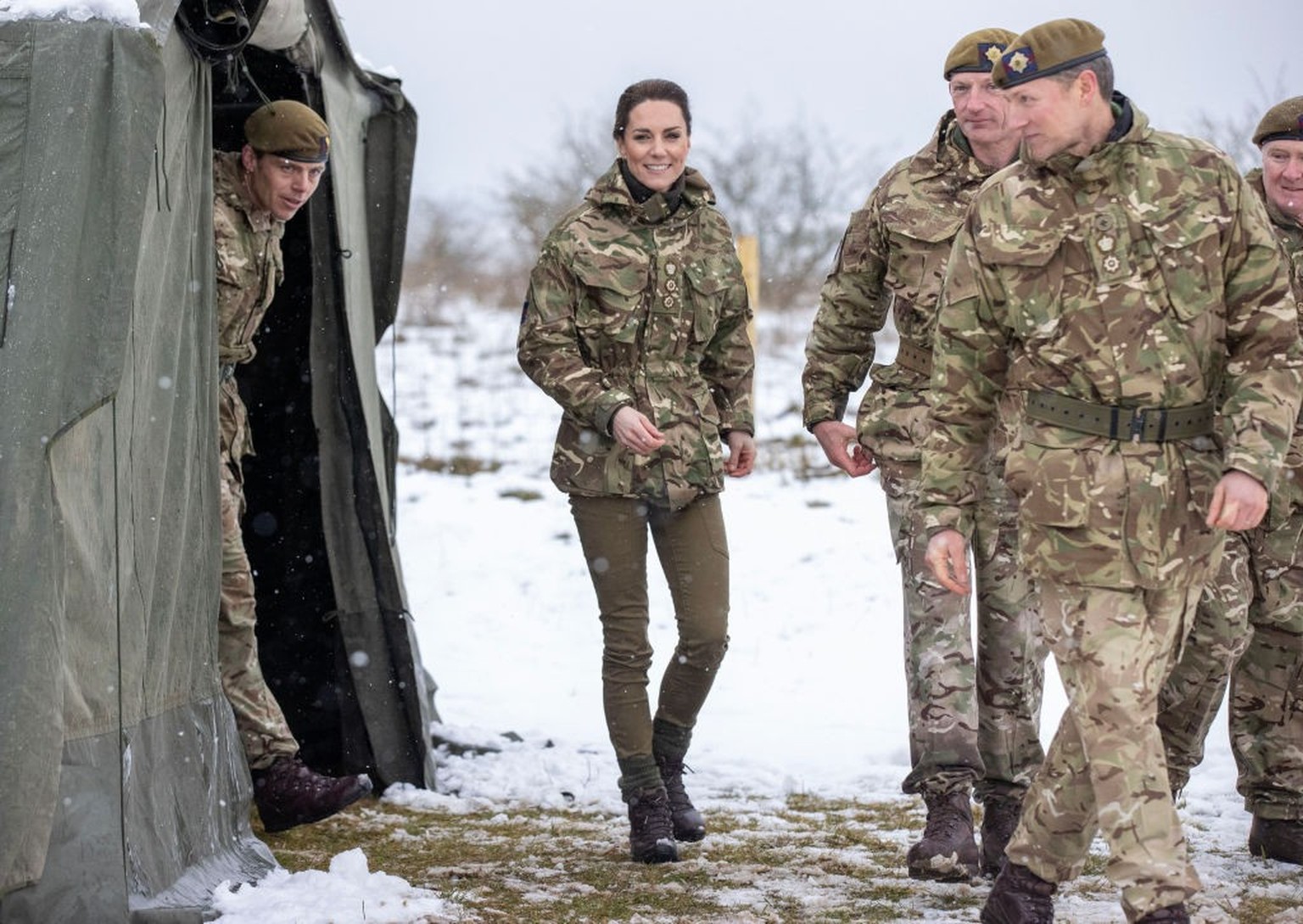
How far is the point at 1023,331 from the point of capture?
3471 millimetres

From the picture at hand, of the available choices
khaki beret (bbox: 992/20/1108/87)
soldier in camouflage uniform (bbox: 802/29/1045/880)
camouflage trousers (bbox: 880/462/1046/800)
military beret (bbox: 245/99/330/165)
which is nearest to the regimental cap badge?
khaki beret (bbox: 992/20/1108/87)

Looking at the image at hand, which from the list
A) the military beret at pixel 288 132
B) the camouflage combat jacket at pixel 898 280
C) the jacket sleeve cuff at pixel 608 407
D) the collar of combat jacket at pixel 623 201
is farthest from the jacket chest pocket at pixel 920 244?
the military beret at pixel 288 132

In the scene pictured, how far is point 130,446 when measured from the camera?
3850mm

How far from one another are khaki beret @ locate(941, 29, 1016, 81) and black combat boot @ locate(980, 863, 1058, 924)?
203 centimetres

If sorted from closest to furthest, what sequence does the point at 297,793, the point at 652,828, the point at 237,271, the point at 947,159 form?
the point at 947,159 → the point at 652,828 → the point at 237,271 → the point at 297,793

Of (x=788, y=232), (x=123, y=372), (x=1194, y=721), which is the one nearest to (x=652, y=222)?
(x=123, y=372)

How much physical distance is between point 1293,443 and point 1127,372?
4.50ft

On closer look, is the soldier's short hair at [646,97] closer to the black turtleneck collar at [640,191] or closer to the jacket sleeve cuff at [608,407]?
the black turtleneck collar at [640,191]

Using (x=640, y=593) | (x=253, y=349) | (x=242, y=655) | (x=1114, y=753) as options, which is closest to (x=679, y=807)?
(x=640, y=593)

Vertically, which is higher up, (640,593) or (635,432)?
(635,432)

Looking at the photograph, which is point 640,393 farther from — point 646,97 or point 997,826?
point 997,826

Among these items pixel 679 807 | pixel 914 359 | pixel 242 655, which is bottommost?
pixel 679 807

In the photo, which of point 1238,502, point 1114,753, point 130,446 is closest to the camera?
point 1238,502

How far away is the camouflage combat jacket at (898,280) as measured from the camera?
172 inches
